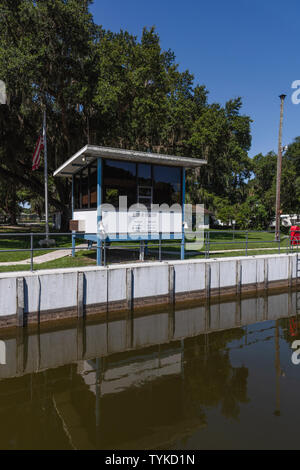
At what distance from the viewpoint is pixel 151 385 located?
6422 mm

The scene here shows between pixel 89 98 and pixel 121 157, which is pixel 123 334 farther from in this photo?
pixel 89 98

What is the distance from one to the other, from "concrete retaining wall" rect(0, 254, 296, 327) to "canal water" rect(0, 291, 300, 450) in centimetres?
58

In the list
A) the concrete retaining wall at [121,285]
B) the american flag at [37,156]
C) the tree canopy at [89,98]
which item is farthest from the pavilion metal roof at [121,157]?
the tree canopy at [89,98]

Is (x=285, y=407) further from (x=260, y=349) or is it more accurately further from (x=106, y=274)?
(x=106, y=274)

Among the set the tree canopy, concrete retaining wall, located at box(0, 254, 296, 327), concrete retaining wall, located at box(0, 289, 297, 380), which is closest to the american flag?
the tree canopy

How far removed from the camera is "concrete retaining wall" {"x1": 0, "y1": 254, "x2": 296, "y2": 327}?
8.83 metres

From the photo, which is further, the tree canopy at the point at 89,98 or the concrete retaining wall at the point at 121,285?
the tree canopy at the point at 89,98

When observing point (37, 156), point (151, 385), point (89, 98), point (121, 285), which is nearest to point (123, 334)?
point (121, 285)

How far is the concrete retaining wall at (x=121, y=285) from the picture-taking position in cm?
883

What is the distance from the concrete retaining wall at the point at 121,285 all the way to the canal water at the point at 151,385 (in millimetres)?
584

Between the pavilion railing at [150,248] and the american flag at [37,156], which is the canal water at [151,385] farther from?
the american flag at [37,156]

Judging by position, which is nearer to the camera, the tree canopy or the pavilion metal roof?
the pavilion metal roof

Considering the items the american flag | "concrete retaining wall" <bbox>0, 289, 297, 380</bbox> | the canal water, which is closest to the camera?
the canal water

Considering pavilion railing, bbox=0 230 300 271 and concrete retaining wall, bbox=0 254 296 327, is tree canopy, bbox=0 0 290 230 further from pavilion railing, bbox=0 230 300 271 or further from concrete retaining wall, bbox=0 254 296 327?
concrete retaining wall, bbox=0 254 296 327
